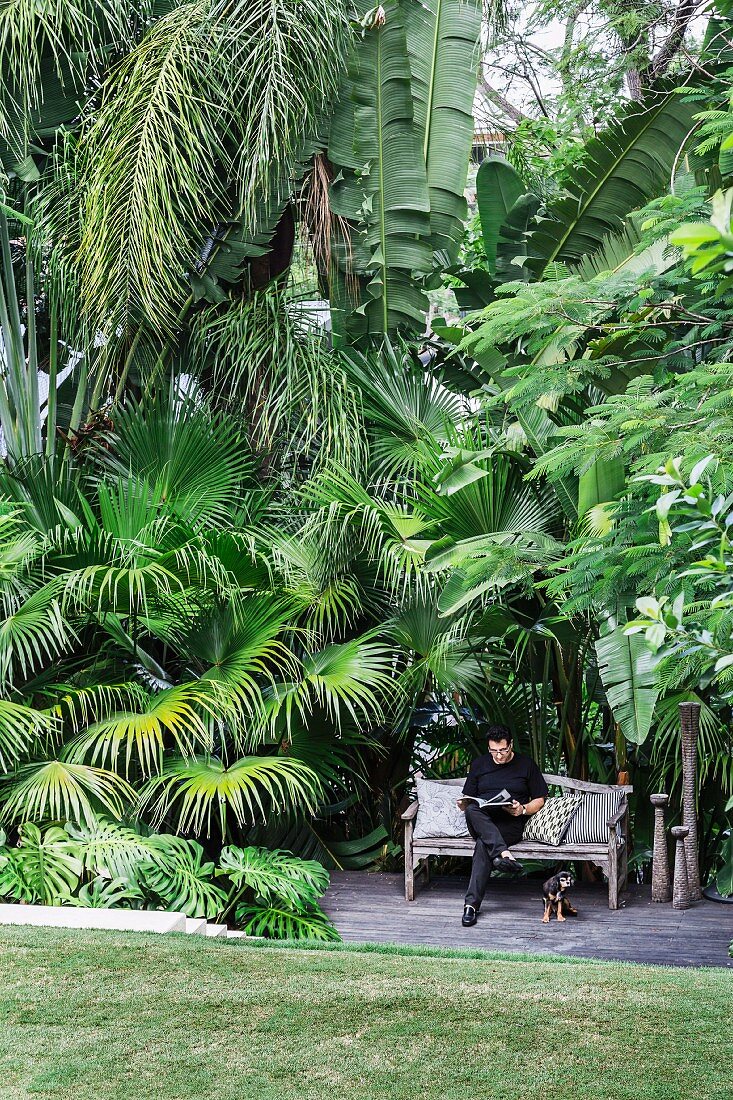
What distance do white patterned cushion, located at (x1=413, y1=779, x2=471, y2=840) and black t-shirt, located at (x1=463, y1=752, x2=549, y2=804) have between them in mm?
290

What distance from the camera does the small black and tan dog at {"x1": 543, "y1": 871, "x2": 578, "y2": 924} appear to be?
22.1 feet

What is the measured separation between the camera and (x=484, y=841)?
6.98 m

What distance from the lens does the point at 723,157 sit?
5680 millimetres

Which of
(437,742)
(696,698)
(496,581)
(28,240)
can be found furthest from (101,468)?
(696,698)

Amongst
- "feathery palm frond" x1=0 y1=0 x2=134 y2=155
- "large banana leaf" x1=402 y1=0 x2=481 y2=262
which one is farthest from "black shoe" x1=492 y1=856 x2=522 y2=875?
"feathery palm frond" x1=0 y1=0 x2=134 y2=155

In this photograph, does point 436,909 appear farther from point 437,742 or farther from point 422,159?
point 422,159

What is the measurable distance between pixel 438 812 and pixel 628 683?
5.70 ft

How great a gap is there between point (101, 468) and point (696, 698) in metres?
4.76

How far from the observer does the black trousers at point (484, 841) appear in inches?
269

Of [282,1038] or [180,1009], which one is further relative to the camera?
[180,1009]

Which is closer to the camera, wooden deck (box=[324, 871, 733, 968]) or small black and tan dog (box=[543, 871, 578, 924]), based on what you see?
wooden deck (box=[324, 871, 733, 968])

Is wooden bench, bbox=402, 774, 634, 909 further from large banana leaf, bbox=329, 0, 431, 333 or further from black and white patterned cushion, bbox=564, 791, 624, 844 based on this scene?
large banana leaf, bbox=329, 0, 431, 333

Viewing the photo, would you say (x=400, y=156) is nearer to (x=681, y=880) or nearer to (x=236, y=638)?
(x=236, y=638)

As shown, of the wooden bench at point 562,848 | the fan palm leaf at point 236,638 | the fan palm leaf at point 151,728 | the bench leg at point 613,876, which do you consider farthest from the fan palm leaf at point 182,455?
the bench leg at point 613,876
